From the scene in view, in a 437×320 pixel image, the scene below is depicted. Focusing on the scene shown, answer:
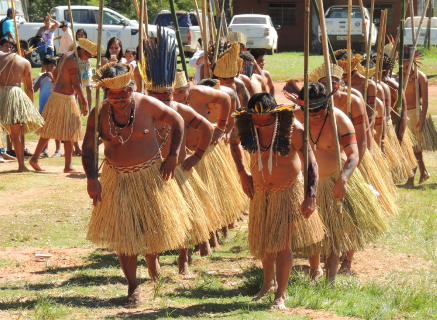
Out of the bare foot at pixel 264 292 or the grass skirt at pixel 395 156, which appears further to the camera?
the grass skirt at pixel 395 156

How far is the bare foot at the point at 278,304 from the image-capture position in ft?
16.2

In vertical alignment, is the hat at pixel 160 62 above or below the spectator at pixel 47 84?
above

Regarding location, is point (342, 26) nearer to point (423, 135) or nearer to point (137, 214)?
point (423, 135)

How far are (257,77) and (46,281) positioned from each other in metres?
4.82

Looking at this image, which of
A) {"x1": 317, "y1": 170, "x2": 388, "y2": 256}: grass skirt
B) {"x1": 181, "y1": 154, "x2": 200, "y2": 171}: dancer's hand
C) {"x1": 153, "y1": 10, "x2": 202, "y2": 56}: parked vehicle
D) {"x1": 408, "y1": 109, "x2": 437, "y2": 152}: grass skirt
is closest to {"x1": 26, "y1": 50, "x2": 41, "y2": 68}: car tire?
{"x1": 153, "y1": 10, "x2": 202, "y2": 56}: parked vehicle

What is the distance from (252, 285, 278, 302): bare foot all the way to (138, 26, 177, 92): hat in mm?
1709

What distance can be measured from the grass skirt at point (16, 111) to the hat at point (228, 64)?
3530 mm

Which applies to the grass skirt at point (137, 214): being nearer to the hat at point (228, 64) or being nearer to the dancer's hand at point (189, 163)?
the dancer's hand at point (189, 163)

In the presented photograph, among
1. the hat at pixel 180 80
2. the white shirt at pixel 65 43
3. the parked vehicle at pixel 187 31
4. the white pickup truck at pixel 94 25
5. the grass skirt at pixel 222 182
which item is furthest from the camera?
the parked vehicle at pixel 187 31

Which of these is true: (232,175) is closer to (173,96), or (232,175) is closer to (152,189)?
(173,96)

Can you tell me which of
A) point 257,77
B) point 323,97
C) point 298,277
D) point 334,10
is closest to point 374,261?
point 298,277

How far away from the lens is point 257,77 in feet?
32.2

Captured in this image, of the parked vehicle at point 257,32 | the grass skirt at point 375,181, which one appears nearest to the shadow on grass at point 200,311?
the grass skirt at point 375,181

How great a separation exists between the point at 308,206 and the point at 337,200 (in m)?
0.74
